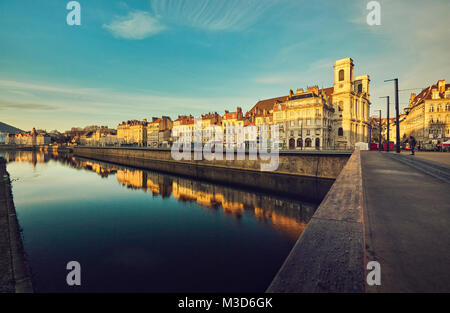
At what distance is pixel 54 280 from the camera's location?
7.62 m

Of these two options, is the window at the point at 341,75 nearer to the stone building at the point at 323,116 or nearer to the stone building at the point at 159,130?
the stone building at the point at 323,116

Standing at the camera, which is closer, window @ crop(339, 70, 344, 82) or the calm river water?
the calm river water

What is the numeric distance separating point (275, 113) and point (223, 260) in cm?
5258

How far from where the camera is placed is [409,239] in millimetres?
2760

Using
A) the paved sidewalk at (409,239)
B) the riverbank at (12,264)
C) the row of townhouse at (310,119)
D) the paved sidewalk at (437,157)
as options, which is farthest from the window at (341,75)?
the riverbank at (12,264)

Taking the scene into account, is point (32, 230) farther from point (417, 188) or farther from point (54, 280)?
point (417, 188)

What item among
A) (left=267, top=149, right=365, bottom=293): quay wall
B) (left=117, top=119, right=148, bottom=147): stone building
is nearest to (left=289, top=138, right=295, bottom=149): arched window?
(left=267, top=149, right=365, bottom=293): quay wall

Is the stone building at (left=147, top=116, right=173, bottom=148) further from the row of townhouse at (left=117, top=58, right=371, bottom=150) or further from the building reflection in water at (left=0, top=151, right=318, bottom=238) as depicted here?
the building reflection in water at (left=0, top=151, right=318, bottom=238)

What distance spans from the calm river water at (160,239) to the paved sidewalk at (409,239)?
5.21 m

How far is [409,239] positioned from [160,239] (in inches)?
431

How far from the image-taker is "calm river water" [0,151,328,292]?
25.3 feet

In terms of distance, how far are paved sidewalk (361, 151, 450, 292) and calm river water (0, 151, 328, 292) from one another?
5209 mm
